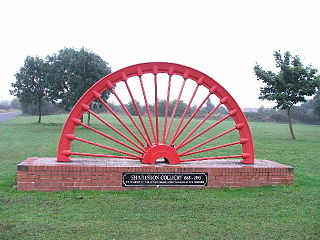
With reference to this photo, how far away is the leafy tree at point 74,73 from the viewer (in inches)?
1208

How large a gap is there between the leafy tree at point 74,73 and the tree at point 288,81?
35.4 ft

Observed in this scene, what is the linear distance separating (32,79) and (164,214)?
3169 centimetres

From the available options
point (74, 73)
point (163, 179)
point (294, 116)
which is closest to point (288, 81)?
point (74, 73)

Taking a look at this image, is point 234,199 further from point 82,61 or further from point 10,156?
point 82,61

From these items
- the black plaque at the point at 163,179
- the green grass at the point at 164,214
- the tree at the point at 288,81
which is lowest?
the green grass at the point at 164,214

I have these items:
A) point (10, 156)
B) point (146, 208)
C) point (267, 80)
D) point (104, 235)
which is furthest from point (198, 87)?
point (267, 80)

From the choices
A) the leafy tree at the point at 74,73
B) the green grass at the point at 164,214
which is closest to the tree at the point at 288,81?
the leafy tree at the point at 74,73

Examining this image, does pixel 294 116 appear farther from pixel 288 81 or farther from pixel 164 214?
pixel 164 214

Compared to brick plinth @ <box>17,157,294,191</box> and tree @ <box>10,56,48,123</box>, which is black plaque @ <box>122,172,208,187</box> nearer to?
brick plinth @ <box>17,157,294,191</box>

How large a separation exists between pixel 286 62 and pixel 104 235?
2219 cm

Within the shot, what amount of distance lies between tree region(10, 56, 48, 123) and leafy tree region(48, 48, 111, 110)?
242cm

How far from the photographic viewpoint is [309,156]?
51.7 ft

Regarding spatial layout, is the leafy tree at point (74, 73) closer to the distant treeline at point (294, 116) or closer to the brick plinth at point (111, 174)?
the brick plinth at point (111, 174)

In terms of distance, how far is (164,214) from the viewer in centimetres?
657
